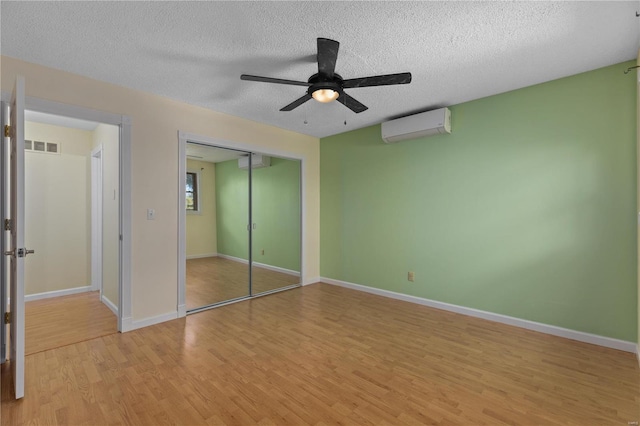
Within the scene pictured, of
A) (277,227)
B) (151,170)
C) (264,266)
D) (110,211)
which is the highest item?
(151,170)

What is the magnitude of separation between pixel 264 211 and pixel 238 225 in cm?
47

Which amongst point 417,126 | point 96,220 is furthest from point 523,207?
point 96,220

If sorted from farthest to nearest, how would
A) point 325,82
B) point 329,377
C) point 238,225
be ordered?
point 238,225
point 325,82
point 329,377

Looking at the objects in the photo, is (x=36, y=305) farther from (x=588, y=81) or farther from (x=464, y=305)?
(x=588, y=81)

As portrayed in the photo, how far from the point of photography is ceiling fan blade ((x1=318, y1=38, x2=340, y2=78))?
6.26 ft

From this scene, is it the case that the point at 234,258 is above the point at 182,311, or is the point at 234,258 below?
above

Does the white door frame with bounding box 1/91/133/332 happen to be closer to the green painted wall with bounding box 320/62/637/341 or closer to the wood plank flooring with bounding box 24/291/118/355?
the wood plank flooring with bounding box 24/291/118/355

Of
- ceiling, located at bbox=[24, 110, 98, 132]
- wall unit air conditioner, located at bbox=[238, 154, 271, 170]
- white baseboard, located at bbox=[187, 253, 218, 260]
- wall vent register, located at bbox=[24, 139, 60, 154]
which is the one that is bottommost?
white baseboard, located at bbox=[187, 253, 218, 260]

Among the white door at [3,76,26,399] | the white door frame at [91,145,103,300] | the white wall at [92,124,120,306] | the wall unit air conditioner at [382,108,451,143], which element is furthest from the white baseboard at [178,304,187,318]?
the wall unit air conditioner at [382,108,451,143]

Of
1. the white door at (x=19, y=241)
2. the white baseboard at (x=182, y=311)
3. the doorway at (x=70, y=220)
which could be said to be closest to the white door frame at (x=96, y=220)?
the doorway at (x=70, y=220)

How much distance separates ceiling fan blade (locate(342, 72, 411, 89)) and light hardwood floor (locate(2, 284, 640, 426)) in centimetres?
226

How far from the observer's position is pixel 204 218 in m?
4.26

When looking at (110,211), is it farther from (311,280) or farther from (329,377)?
(329,377)

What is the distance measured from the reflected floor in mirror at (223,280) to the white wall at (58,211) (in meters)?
1.80
